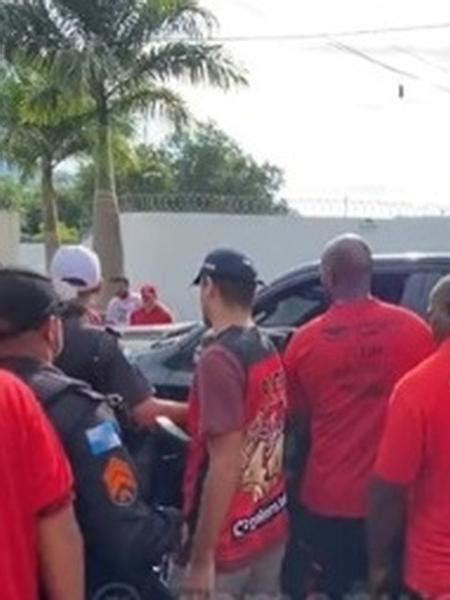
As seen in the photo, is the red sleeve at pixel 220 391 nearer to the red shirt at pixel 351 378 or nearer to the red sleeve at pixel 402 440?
the red sleeve at pixel 402 440

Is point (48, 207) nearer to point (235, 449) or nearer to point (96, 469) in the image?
point (235, 449)

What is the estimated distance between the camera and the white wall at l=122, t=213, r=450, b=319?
24.5 meters

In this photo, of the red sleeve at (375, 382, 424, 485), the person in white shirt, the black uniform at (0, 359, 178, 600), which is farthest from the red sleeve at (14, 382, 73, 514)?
the person in white shirt

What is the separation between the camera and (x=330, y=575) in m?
5.29

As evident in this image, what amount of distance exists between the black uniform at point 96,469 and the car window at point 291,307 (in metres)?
3.23

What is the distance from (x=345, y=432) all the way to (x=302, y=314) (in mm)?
1759

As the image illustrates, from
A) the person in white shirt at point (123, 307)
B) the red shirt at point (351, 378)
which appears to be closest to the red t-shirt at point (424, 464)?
the red shirt at point (351, 378)

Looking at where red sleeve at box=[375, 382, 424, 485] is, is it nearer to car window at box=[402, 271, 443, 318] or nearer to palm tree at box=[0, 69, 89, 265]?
car window at box=[402, 271, 443, 318]

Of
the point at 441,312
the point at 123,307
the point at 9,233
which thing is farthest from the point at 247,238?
the point at 441,312

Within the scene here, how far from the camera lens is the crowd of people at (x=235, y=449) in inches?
120

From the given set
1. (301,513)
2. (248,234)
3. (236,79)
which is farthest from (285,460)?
(248,234)

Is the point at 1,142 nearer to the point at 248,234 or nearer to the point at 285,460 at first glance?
the point at 248,234

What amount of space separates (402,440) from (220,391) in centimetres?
63

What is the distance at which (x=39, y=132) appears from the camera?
26500 millimetres
